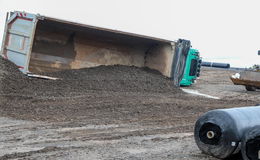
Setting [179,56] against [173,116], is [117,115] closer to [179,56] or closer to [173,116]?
[173,116]

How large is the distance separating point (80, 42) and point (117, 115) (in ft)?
17.8

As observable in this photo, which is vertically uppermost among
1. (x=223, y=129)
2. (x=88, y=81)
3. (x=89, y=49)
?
(x=223, y=129)

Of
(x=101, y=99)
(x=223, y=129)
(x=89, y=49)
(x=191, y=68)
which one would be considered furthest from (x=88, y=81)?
(x=223, y=129)

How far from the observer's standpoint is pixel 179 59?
1318 cm

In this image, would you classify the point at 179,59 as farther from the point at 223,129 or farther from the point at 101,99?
the point at 223,129

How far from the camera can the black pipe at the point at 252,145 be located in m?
4.47

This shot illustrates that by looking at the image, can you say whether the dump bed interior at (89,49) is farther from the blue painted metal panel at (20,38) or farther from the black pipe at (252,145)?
the black pipe at (252,145)

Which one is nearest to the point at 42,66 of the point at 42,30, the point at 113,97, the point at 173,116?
the point at 42,30

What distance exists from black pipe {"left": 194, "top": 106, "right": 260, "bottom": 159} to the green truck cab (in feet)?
28.8

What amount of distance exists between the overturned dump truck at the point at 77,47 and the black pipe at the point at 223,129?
21.5ft

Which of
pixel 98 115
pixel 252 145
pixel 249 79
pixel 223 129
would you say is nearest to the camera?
pixel 252 145

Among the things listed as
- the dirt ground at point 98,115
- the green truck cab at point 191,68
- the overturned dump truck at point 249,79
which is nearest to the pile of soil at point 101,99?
the dirt ground at point 98,115

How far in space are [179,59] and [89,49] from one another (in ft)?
9.43

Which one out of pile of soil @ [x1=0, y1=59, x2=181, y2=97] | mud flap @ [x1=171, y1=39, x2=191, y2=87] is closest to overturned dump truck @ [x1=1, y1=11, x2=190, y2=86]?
mud flap @ [x1=171, y1=39, x2=191, y2=87]
